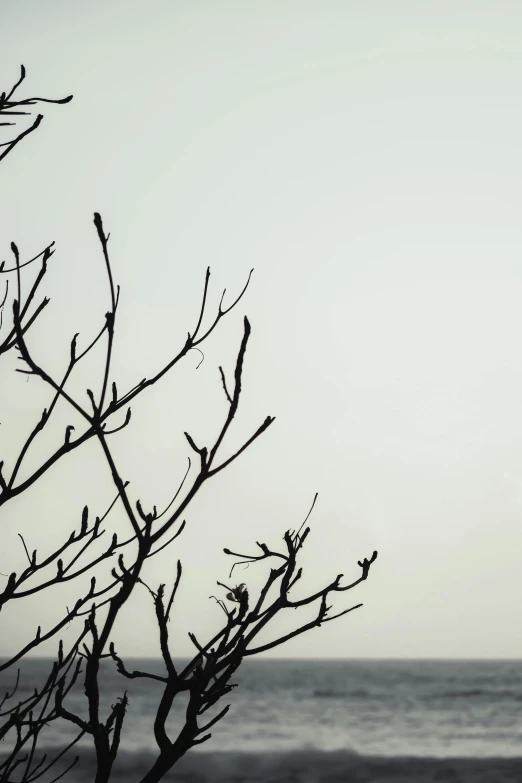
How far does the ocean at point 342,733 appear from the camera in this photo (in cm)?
1778

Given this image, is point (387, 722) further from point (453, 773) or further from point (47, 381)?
point (47, 381)

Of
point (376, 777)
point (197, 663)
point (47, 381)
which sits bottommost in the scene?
point (376, 777)

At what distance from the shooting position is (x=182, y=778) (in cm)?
1666

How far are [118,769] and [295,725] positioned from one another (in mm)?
12072

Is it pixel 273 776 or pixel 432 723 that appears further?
pixel 432 723

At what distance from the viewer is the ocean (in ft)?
58.3

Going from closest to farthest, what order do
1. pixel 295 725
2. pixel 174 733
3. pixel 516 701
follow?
pixel 174 733 → pixel 295 725 → pixel 516 701

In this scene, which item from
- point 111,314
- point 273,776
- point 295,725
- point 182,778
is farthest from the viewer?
point 295,725

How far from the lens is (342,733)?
2636 centimetres

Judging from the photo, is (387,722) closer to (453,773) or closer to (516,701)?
(516,701)

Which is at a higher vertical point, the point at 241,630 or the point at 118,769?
the point at 241,630

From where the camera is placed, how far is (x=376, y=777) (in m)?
17.3

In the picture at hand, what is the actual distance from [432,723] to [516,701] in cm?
826

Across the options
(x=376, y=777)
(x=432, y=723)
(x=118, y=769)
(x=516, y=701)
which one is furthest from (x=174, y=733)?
(x=516, y=701)
